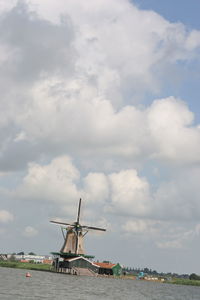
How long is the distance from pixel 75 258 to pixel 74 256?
160 cm

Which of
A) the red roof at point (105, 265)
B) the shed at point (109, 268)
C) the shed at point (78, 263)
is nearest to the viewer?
the shed at point (78, 263)

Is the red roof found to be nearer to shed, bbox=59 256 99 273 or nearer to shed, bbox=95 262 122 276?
shed, bbox=95 262 122 276

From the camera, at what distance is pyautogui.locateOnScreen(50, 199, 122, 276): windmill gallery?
111688 mm

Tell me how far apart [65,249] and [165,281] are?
163 feet

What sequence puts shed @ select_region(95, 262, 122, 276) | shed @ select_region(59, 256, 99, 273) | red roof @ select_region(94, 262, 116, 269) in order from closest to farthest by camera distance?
shed @ select_region(59, 256, 99, 273) < red roof @ select_region(94, 262, 116, 269) < shed @ select_region(95, 262, 122, 276)

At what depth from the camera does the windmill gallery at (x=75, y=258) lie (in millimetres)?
111688

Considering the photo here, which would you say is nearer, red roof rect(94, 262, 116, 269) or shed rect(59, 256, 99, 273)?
shed rect(59, 256, 99, 273)

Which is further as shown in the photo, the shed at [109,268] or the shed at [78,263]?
the shed at [109,268]

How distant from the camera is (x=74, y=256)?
4454 inches

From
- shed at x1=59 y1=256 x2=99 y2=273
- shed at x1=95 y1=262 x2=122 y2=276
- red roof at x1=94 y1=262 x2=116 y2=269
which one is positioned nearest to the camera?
shed at x1=59 y1=256 x2=99 y2=273

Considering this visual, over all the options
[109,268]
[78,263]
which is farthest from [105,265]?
[78,263]

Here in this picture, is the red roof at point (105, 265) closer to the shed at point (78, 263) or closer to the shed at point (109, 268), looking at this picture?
the shed at point (109, 268)

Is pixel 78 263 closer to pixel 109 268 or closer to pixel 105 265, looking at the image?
pixel 105 265

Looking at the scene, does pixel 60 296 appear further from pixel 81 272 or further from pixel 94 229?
pixel 94 229
